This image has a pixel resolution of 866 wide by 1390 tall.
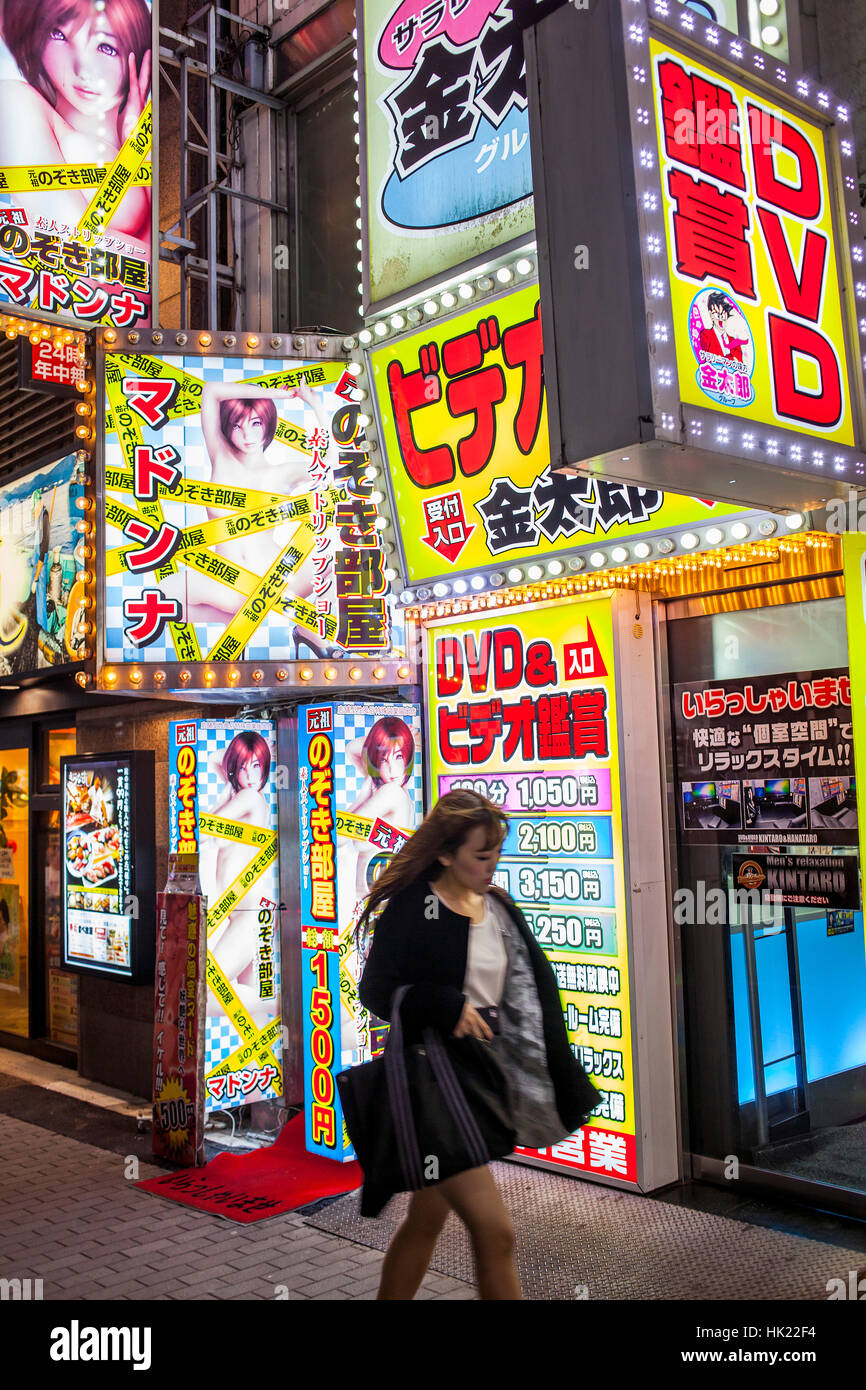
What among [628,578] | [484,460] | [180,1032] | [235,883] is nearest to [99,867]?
[235,883]

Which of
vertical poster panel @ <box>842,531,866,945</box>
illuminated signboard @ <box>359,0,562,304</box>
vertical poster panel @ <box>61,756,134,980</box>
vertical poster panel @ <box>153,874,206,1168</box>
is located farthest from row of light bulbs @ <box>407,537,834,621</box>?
vertical poster panel @ <box>61,756,134,980</box>

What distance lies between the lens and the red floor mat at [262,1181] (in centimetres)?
609

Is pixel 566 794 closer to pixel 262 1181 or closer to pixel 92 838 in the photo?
pixel 262 1181

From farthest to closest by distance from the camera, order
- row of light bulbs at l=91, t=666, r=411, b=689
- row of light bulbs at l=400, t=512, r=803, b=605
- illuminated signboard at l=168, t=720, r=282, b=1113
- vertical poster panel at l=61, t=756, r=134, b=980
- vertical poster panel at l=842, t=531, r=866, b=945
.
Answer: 1. vertical poster panel at l=61, t=756, r=134, b=980
2. illuminated signboard at l=168, t=720, r=282, b=1113
3. row of light bulbs at l=91, t=666, r=411, b=689
4. row of light bulbs at l=400, t=512, r=803, b=605
5. vertical poster panel at l=842, t=531, r=866, b=945

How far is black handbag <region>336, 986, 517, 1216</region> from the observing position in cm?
367

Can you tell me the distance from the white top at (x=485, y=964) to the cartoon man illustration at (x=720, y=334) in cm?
212

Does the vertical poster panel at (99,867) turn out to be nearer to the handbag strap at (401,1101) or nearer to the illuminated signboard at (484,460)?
the illuminated signboard at (484,460)

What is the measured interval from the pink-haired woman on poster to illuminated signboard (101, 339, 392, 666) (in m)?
1.11

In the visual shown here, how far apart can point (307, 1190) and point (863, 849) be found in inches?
144

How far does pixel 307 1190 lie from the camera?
626 centimetres

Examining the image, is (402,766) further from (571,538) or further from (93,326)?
(93,326)

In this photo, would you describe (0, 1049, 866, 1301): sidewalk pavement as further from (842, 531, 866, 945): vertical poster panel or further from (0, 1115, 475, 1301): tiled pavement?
(842, 531, 866, 945): vertical poster panel

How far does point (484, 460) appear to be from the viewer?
596 centimetres
